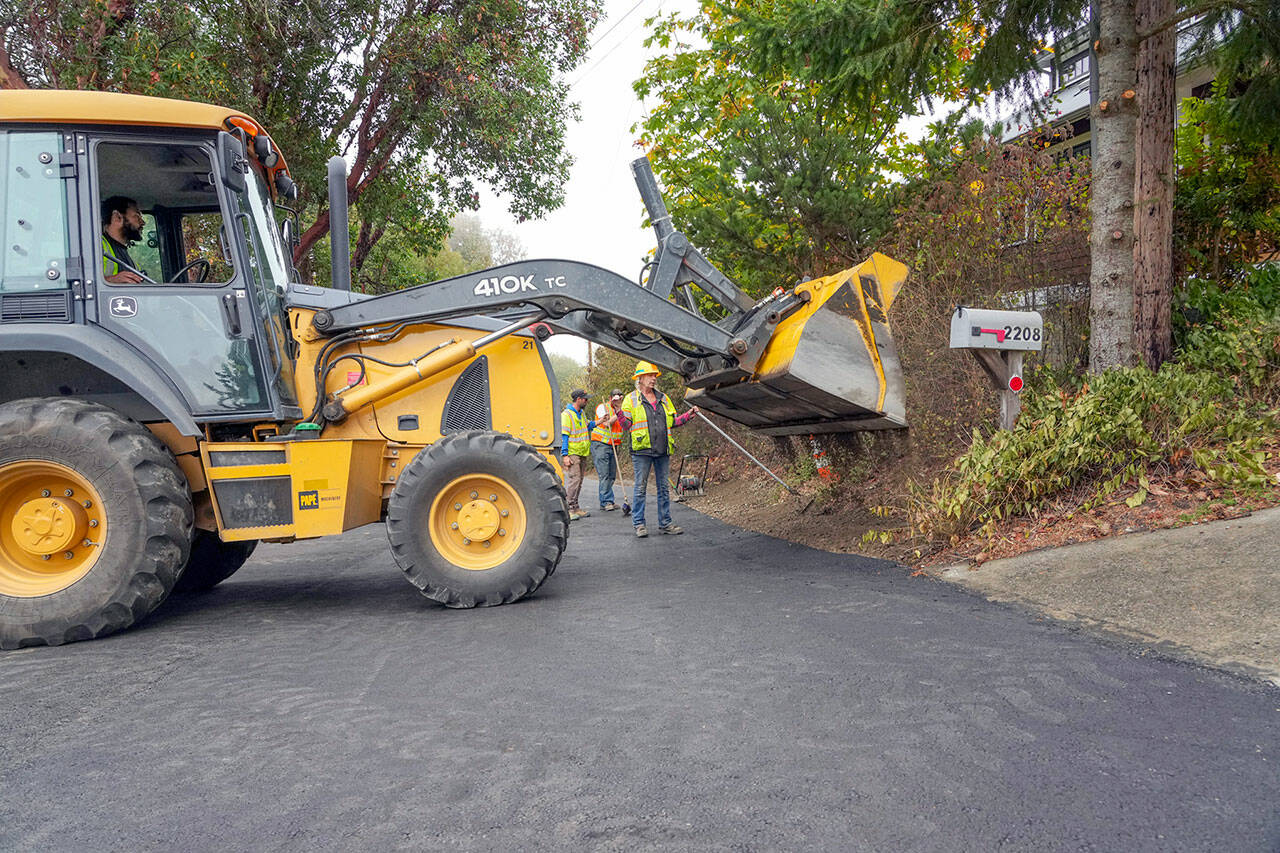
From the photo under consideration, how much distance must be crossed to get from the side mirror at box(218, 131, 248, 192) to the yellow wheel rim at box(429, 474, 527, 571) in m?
2.35

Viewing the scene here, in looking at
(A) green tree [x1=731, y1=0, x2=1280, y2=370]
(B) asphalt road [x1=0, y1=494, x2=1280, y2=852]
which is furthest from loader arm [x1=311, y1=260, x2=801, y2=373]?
(A) green tree [x1=731, y1=0, x2=1280, y2=370]

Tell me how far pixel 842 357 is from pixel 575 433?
8276mm

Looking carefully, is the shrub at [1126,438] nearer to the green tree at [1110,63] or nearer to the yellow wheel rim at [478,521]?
the green tree at [1110,63]

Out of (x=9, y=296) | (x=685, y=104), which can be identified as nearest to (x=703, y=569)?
(x=9, y=296)

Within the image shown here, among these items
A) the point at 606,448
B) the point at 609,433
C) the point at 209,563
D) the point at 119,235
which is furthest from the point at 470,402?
the point at 606,448

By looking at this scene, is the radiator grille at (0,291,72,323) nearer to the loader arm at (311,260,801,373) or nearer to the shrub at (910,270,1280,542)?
A: the loader arm at (311,260,801,373)

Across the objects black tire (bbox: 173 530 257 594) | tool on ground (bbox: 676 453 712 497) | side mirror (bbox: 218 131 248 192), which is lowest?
tool on ground (bbox: 676 453 712 497)

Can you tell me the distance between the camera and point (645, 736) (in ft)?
10.9

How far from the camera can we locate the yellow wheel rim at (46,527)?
5211 millimetres

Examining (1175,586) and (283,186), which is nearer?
(1175,586)

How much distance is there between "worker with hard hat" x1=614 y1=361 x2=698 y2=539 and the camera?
10.1 metres

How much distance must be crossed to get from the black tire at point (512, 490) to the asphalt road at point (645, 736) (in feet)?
1.30

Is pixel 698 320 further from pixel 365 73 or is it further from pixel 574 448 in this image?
pixel 365 73

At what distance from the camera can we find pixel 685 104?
17.4 m
